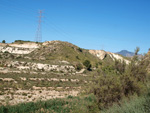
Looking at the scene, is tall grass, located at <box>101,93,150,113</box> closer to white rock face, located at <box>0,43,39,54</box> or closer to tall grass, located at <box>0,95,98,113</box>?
tall grass, located at <box>0,95,98,113</box>

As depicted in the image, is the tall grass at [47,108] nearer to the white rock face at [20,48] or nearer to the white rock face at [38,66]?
the white rock face at [38,66]

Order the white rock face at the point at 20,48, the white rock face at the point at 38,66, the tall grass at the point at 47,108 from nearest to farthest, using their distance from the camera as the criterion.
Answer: the tall grass at the point at 47,108 → the white rock face at the point at 38,66 → the white rock face at the point at 20,48

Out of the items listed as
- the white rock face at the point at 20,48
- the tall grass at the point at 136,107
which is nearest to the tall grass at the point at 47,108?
the tall grass at the point at 136,107

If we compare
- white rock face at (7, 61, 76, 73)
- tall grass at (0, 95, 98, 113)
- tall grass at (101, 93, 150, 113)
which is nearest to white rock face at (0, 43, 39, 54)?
white rock face at (7, 61, 76, 73)

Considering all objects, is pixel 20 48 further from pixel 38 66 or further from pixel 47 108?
pixel 47 108

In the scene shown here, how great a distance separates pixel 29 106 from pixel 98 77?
A: 6.92 m

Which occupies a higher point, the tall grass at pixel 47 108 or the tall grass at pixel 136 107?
the tall grass at pixel 136 107

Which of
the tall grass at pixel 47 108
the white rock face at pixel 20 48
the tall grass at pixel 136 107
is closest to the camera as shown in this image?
the tall grass at pixel 136 107

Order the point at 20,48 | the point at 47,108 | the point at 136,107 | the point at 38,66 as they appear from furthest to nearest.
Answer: the point at 20,48
the point at 38,66
the point at 47,108
the point at 136,107

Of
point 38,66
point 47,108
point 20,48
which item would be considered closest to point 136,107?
point 47,108

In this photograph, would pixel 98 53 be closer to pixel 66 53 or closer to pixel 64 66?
pixel 66 53

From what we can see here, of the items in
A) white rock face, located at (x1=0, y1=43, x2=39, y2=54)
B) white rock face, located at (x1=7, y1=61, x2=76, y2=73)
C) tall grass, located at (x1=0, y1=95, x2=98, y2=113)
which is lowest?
tall grass, located at (x1=0, y1=95, x2=98, y2=113)

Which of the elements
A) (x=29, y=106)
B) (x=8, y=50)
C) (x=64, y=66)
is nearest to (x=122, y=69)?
(x=29, y=106)

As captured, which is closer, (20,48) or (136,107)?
(136,107)
